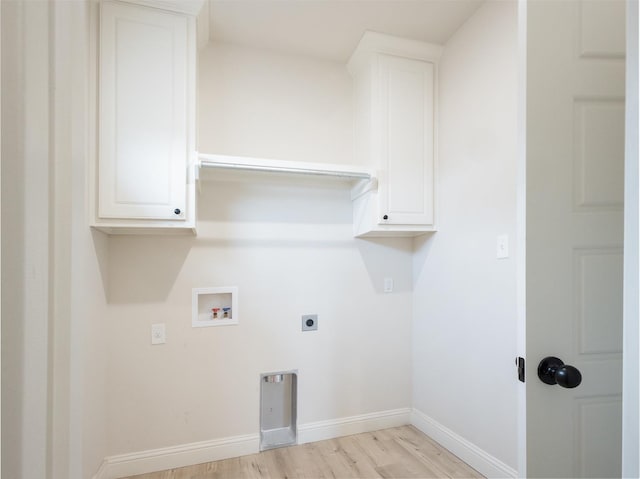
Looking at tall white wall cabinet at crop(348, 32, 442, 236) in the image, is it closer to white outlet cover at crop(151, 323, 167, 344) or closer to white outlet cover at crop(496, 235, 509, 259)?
white outlet cover at crop(496, 235, 509, 259)

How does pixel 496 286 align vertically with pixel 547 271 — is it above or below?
below

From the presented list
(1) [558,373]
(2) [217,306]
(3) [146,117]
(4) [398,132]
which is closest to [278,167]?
(3) [146,117]

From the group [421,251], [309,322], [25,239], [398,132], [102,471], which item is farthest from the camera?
[421,251]

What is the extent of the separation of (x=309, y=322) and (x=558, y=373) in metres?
1.66

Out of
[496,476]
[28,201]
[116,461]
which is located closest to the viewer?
[28,201]

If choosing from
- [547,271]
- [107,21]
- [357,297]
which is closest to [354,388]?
[357,297]

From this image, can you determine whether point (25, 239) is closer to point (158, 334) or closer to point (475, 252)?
point (158, 334)

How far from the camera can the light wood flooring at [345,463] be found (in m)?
1.93

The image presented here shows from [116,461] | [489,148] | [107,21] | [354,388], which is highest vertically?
[107,21]

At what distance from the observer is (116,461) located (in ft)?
6.30

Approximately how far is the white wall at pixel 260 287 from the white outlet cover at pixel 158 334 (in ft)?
0.10

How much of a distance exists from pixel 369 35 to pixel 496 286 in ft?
5.66

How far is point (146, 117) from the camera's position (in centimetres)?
172

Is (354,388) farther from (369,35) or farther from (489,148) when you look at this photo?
(369,35)
